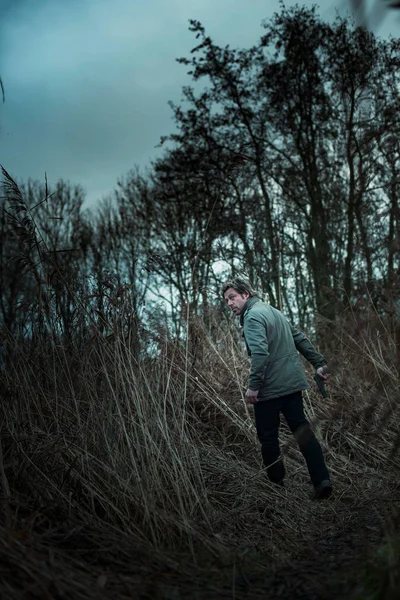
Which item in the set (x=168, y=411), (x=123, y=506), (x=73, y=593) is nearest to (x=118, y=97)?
(x=168, y=411)

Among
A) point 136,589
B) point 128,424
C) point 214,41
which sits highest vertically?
point 214,41

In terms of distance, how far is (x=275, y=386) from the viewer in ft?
14.3

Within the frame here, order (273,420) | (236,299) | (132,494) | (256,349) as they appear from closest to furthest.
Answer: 1. (132,494)
2. (256,349)
3. (273,420)
4. (236,299)

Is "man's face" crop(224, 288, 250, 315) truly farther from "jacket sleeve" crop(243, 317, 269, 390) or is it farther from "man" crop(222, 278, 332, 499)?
"jacket sleeve" crop(243, 317, 269, 390)

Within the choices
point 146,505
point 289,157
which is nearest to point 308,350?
point 146,505

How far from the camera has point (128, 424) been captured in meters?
3.43

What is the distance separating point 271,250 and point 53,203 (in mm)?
9520

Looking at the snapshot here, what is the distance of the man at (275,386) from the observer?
429 centimetres

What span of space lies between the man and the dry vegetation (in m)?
0.18

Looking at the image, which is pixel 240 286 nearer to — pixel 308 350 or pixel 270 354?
pixel 270 354

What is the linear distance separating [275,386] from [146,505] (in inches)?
68.6

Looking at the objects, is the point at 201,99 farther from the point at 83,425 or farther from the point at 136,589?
the point at 136,589

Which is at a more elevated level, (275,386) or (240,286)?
(240,286)

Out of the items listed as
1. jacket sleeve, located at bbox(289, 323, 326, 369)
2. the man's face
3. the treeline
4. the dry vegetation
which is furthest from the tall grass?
the treeline
